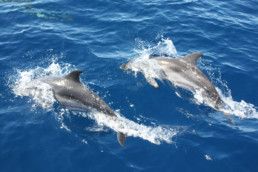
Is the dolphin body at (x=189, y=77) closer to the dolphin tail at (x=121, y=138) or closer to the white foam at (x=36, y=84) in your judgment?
the dolphin tail at (x=121, y=138)

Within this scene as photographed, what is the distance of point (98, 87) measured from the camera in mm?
9312

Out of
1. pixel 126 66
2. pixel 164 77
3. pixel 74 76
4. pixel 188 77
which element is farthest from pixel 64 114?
pixel 188 77

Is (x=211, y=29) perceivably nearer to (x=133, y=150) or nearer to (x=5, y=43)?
(x=133, y=150)

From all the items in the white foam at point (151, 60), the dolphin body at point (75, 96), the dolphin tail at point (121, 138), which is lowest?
the dolphin tail at point (121, 138)

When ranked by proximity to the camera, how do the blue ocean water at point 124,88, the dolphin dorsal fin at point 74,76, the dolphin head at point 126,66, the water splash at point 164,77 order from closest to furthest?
the blue ocean water at point 124,88
the dolphin dorsal fin at point 74,76
the water splash at point 164,77
the dolphin head at point 126,66

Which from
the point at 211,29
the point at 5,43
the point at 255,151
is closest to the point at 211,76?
the point at 255,151

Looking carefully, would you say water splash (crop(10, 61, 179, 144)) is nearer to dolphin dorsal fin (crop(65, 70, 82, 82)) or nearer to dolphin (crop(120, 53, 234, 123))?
dolphin dorsal fin (crop(65, 70, 82, 82))

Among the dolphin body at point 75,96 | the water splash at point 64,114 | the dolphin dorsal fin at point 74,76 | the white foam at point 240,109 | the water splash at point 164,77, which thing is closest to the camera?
the water splash at point 64,114

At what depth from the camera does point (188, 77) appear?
32.0 ft

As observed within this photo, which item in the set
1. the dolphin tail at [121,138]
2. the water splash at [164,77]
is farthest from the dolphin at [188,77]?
the dolphin tail at [121,138]

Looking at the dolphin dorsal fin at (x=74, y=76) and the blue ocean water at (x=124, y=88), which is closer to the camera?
the blue ocean water at (x=124, y=88)

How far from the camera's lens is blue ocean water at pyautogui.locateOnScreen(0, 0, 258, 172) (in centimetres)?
680

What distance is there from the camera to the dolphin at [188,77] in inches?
355

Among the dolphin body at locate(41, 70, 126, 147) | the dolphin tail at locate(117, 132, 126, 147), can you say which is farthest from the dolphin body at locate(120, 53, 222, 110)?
the dolphin tail at locate(117, 132, 126, 147)
